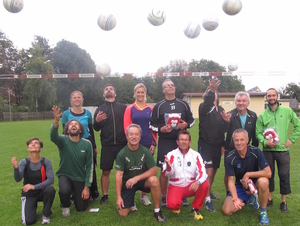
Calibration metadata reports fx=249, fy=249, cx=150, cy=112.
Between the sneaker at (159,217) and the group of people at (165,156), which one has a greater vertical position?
the group of people at (165,156)

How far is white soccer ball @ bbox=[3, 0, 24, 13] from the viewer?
7.43 meters

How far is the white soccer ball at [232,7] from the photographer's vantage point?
715 cm

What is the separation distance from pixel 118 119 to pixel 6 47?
48.7m

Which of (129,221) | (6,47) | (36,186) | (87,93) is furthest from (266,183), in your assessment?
(6,47)

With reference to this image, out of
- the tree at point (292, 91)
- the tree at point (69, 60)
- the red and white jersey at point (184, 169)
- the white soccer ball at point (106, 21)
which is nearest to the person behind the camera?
the red and white jersey at point (184, 169)

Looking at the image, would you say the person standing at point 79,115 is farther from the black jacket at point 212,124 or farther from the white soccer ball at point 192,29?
the white soccer ball at point 192,29

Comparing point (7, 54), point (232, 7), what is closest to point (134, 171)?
point (232, 7)

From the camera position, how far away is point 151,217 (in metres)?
3.57

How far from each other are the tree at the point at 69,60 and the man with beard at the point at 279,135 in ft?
133

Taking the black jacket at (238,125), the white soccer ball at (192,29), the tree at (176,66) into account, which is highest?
the tree at (176,66)

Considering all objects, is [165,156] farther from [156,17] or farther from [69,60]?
[69,60]

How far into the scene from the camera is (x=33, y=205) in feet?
11.5

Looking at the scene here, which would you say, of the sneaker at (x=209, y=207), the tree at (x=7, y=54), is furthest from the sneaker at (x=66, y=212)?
the tree at (x=7, y=54)

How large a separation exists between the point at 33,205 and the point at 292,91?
69.0m
